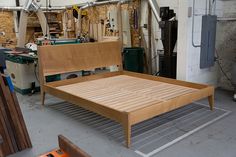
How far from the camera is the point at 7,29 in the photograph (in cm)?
885

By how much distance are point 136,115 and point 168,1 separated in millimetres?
3764

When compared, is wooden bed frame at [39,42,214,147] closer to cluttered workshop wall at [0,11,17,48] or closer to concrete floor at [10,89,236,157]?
concrete floor at [10,89,236,157]

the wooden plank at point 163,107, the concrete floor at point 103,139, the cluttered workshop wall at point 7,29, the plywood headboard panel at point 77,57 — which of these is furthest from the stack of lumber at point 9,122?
the cluttered workshop wall at point 7,29

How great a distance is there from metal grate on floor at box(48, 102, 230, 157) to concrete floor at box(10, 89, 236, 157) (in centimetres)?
9

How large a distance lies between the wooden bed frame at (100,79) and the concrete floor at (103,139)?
29cm

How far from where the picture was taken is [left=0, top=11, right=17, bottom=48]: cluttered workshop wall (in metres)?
8.66

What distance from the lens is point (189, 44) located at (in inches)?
153

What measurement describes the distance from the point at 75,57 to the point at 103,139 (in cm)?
189

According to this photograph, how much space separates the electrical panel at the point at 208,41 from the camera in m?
4.07

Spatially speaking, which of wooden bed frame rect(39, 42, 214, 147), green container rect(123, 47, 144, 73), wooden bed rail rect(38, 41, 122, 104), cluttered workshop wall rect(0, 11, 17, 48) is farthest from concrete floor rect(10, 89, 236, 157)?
cluttered workshop wall rect(0, 11, 17, 48)

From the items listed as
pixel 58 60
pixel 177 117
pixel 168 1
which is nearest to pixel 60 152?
pixel 177 117

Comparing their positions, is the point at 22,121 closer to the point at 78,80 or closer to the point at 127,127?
the point at 127,127

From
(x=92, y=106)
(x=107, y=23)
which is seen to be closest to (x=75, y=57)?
(x=92, y=106)

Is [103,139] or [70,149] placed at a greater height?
[70,149]
